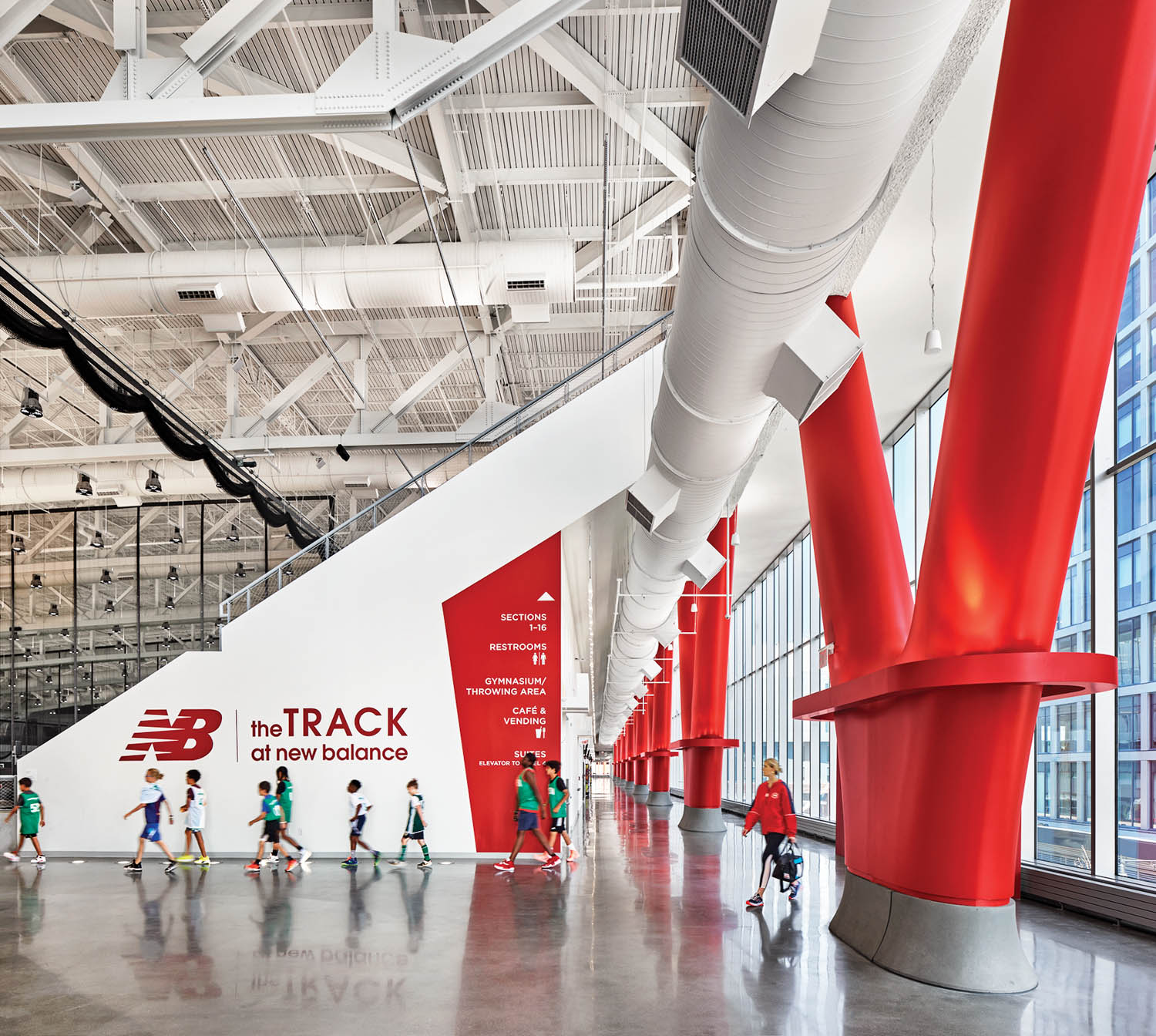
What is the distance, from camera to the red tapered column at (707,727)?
22500 mm

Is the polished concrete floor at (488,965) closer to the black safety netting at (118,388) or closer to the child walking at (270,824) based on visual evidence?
the child walking at (270,824)

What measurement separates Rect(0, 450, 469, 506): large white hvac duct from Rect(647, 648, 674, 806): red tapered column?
48.3 feet

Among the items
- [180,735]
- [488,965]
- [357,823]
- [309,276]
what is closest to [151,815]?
[180,735]

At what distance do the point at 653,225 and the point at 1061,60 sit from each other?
32.0 ft

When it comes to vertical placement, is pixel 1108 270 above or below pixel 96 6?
below

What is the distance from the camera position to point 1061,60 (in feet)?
20.6

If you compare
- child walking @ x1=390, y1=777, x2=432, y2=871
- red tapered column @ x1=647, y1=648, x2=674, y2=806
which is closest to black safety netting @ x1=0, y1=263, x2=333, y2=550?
child walking @ x1=390, y1=777, x2=432, y2=871

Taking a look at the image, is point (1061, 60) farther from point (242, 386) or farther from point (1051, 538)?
point (242, 386)

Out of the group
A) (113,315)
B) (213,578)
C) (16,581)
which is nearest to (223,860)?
(113,315)

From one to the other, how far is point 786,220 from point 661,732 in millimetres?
38502

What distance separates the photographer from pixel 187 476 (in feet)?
83.3

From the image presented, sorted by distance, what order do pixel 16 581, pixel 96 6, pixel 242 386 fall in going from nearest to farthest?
pixel 96 6, pixel 242 386, pixel 16 581

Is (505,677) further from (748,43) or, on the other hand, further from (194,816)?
(748,43)

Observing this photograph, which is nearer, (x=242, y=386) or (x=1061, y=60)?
(x=1061, y=60)
